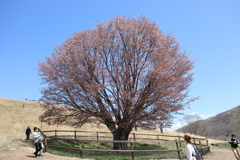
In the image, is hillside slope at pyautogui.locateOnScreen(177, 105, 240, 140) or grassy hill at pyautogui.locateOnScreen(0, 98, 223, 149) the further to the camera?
hillside slope at pyautogui.locateOnScreen(177, 105, 240, 140)

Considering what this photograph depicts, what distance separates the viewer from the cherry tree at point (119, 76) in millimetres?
16891

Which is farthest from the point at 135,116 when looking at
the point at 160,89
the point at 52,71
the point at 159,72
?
the point at 52,71

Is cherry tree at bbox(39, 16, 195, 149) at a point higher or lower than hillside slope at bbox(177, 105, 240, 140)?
higher

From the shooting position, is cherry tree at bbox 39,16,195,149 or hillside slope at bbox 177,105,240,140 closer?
cherry tree at bbox 39,16,195,149

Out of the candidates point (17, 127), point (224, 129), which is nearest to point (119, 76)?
point (17, 127)

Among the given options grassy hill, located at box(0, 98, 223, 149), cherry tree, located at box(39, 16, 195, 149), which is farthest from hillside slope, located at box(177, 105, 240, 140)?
cherry tree, located at box(39, 16, 195, 149)

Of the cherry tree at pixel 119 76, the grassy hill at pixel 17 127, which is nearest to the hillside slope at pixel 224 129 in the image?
the grassy hill at pixel 17 127

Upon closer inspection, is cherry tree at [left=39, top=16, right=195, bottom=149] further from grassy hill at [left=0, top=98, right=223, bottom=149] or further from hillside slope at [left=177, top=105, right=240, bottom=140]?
hillside slope at [left=177, top=105, right=240, bottom=140]

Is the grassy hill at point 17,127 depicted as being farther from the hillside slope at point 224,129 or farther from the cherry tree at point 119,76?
the hillside slope at point 224,129

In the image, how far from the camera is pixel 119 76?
17.2m

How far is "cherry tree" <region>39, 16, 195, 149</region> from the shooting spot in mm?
16891

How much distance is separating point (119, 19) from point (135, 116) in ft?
29.9

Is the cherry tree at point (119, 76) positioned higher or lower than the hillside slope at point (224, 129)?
higher

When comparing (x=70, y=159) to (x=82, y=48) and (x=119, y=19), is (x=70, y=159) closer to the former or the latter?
(x=82, y=48)
